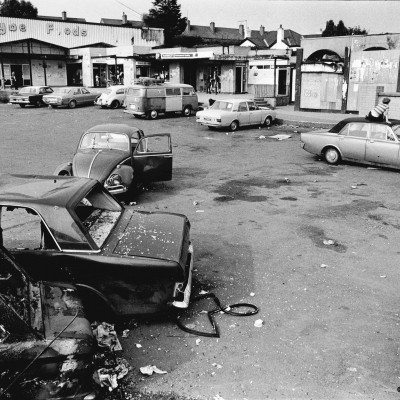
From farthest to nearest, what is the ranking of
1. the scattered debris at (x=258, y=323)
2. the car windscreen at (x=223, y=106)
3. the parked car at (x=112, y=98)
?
the parked car at (x=112, y=98)
the car windscreen at (x=223, y=106)
the scattered debris at (x=258, y=323)

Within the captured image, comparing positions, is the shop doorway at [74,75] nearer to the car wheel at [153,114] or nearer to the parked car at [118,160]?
the car wheel at [153,114]

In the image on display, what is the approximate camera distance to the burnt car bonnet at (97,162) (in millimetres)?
9578

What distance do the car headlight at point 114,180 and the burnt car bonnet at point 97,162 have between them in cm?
9

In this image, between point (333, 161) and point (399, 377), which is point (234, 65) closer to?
point (333, 161)

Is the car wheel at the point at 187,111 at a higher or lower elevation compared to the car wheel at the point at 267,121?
higher

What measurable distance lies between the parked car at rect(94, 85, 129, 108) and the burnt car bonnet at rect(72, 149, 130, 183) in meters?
21.0

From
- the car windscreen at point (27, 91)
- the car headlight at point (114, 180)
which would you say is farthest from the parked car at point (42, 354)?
the car windscreen at point (27, 91)

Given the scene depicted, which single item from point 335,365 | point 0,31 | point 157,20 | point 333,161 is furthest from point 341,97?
point 157,20

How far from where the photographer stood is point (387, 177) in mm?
12750

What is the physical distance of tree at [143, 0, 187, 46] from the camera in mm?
82938

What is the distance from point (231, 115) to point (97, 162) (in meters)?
12.4

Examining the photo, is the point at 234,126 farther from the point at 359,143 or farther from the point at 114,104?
the point at 114,104

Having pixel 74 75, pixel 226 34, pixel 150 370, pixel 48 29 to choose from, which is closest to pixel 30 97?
pixel 74 75

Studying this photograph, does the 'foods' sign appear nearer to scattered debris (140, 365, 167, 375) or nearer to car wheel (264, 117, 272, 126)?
car wheel (264, 117, 272, 126)
